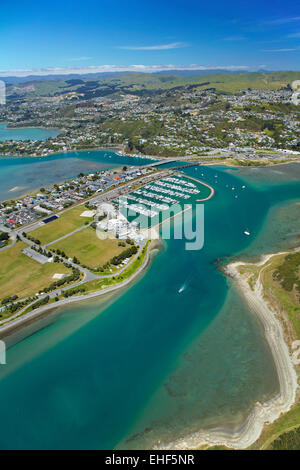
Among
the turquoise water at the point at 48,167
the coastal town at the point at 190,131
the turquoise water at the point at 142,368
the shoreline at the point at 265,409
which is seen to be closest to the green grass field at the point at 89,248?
the turquoise water at the point at 142,368

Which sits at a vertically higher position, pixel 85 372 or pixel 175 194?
pixel 175 194

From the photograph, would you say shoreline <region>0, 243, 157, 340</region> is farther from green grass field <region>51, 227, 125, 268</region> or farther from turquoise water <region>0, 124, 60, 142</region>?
turquoise water <region>0, 124, 60, 142</region>

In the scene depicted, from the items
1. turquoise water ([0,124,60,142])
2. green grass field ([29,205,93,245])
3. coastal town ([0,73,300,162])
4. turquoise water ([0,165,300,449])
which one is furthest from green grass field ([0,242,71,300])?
turquoise water ([0,124,60,142])

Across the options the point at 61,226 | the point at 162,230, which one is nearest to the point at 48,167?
the point at 61,226

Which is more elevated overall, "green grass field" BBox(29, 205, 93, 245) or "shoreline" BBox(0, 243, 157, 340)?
"green grass field" BBox(29, 205, 93, 245)

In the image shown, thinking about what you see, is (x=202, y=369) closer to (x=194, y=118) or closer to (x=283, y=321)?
(x=283, y=321)

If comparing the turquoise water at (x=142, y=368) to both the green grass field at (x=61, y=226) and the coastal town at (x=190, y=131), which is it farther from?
the coastal town at (x=190, y=131)

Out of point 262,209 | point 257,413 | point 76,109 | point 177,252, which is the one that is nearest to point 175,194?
point 262,209
